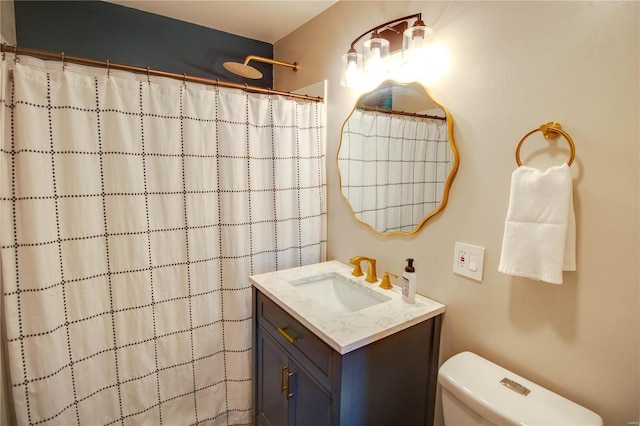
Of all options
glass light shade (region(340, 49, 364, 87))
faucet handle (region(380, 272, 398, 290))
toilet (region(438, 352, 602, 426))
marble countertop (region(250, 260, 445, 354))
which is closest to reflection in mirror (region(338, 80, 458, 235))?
glass light shade (region(340, 49, 364, 87))

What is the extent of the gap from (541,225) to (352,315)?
677mm

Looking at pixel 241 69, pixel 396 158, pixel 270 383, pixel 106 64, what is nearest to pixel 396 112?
pixel 396 158

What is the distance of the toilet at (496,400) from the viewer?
817mm

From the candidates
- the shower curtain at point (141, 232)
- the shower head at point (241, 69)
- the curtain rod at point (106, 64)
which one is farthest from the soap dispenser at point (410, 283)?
the shower head at point (241, 69)

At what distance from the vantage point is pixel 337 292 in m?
1.60

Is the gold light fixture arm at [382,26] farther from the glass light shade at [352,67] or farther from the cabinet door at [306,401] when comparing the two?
the cabinet door at [306,401]

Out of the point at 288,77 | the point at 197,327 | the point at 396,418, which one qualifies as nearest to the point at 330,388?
the point at 396,418

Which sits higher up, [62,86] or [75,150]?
[62,86]

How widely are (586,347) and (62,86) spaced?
79.5 inches

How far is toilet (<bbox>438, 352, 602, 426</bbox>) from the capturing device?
82 cm

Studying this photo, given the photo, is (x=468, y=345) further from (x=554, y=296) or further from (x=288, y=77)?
(x=288, y=77)

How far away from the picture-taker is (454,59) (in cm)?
117

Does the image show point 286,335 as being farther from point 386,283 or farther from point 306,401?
point 386,283

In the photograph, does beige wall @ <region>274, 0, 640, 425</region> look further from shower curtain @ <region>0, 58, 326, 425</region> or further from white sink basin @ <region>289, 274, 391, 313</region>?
shower curtain @ <region>0, 58, 326, 425</region>
